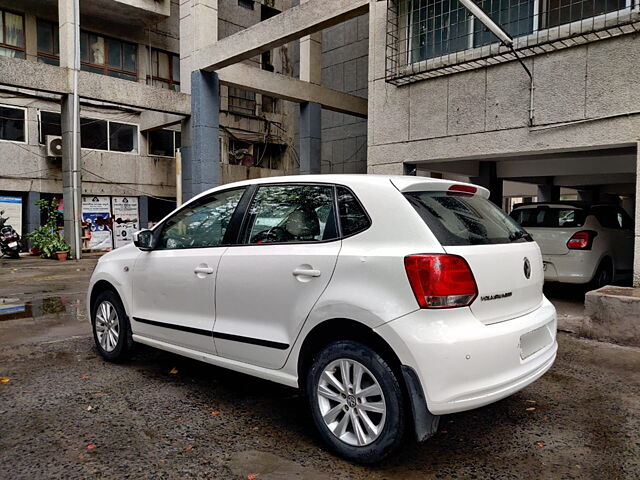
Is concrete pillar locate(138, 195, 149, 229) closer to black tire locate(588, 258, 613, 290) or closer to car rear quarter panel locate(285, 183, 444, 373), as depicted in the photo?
black tire locate(588, 258, 613, 290)

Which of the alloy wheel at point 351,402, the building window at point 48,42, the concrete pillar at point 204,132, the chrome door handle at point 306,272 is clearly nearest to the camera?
the alloy wheel at point 351,402

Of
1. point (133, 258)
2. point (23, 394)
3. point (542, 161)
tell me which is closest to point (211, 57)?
point (542, 161)

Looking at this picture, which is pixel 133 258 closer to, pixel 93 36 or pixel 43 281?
pixel 43 281

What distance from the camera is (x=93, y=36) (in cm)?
1925

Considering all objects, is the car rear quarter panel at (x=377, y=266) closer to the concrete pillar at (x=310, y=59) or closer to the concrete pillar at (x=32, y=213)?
the concrete pillar at (x=310, y=59)

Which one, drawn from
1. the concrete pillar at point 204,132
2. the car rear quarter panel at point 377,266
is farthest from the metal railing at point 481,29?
the concrete pillar at point 204,132

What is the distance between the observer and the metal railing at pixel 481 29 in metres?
6.62

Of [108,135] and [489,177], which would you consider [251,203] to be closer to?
[489,177]

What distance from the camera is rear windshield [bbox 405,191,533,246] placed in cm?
295

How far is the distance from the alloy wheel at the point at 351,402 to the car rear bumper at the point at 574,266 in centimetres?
560

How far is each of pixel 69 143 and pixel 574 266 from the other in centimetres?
1365

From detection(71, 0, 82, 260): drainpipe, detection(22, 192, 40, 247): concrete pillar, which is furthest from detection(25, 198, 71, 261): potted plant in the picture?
detection(22, 192, 40, 247): concrete pillar

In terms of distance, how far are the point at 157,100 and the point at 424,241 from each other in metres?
13.5

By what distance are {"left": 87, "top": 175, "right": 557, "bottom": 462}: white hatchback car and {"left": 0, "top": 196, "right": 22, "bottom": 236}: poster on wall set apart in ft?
52.7
